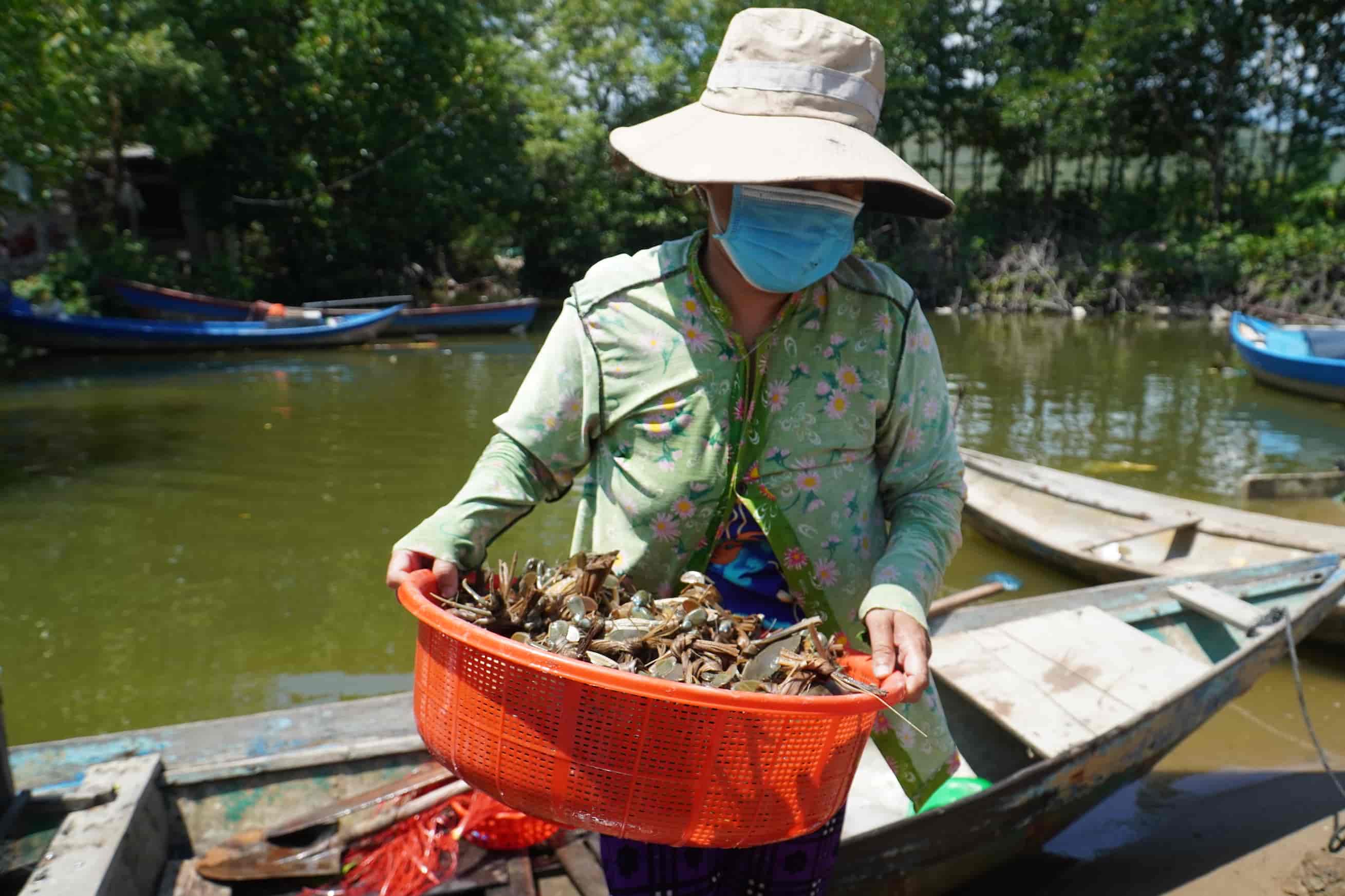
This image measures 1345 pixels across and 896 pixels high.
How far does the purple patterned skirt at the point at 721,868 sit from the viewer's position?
162 cm

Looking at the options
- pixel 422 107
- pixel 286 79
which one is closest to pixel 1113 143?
pixel 422 107

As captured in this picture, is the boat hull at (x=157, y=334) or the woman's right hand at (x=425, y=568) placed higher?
the woman's right hand at (x=425, y=568)

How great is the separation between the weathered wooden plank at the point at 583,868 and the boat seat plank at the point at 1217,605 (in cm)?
254

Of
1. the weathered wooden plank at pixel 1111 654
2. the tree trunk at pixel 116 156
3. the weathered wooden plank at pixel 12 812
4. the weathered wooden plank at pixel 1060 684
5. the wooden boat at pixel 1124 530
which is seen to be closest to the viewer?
the weathered wooden plank at pixel 12 812

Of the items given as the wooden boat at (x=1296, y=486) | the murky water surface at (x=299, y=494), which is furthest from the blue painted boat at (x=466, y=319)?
the wooden boat at (x=1296, y=486)

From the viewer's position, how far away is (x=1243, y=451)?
33.1ft

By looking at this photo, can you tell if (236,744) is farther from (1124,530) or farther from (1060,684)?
(1124,530)

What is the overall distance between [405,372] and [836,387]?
13218mm

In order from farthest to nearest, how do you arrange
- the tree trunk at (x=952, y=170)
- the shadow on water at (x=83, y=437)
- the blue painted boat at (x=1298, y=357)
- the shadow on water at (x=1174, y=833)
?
the tree trunk at (x=952, y=170) < the blue painted boat at (x=1298, y=357) < the shadow on water at (x=83, y=437) < the shadow on water at (x=1174, y=833)

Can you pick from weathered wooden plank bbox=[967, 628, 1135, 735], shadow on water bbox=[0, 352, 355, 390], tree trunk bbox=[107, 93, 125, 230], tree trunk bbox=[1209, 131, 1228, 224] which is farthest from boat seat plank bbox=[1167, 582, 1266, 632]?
tree trunk bbox=[1209, 131, 1228, 224]

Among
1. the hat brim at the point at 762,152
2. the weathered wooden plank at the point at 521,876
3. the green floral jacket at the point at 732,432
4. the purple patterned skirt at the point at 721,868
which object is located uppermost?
the hat brim at the point at 762,152

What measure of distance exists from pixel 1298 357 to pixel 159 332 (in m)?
15.3

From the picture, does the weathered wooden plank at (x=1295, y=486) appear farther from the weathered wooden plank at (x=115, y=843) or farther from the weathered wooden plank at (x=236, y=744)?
the weathered wooden plank at (x=115, y=843)

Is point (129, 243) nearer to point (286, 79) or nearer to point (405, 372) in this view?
point (286, 79)
